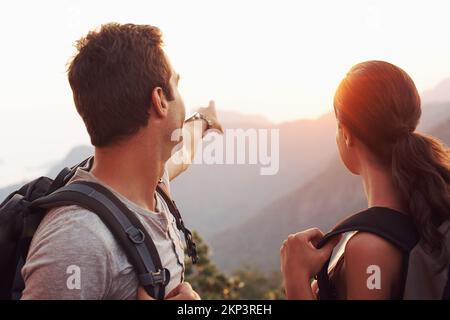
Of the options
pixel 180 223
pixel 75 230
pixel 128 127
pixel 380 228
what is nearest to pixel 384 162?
pixel 380 228

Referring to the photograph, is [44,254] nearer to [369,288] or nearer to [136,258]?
[136,258]

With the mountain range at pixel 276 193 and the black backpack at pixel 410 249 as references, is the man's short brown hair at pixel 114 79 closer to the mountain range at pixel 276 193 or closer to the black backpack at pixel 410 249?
the black backpack at pixel 410 249

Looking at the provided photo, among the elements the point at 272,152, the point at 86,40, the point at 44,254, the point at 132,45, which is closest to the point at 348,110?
the point at 272,152

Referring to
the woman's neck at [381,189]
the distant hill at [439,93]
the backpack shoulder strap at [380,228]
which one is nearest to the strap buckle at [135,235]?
the backpack shoulder strap at [380,228]

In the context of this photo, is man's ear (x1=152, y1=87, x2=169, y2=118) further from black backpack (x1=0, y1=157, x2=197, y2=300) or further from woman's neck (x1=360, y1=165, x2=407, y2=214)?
woman's neck (x1=360, y1=165, x2=407, y2=214)

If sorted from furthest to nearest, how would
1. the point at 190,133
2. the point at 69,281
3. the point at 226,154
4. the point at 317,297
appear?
the point at 190,133 → the point at 226,154 → the point at 317,297 → the point at 69,281

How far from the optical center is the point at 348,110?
212 centimetres

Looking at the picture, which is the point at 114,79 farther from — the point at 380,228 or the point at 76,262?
the point at 380,228

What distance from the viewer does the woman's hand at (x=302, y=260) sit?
2000 millimetres

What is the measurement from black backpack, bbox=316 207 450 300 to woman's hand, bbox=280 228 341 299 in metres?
0.08

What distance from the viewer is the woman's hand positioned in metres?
2.00

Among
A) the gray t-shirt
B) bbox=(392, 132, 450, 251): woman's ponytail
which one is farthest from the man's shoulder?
bbox=(392, 132, 450, 251): woman's ponytail

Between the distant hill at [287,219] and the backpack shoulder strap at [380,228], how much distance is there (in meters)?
71.8

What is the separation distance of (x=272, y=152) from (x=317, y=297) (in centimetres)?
82
